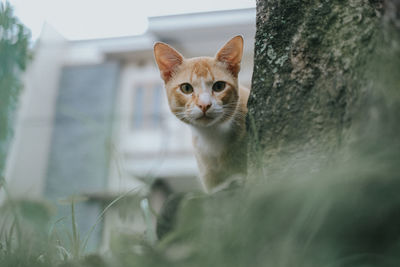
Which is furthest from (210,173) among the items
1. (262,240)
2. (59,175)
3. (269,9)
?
(59,175)

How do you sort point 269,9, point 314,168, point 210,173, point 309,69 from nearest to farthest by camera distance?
point 314,168
point 309,69
point 269,9
point 210,173

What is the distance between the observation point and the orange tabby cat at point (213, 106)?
152cm

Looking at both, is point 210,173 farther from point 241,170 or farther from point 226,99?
point 226,99

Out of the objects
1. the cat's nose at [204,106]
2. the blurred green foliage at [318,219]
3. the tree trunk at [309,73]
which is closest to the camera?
the blurred green foliage at [318,219]

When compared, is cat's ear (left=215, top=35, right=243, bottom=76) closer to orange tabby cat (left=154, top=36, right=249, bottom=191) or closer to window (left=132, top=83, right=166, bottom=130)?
orange tabby cat (left=154, top=36, right=249, bottom=191)

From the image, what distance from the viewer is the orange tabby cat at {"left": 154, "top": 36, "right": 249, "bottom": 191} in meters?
1.52

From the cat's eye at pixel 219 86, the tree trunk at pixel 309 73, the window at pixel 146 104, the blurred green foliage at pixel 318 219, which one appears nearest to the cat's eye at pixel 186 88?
the cat's eye at pixel 219 86

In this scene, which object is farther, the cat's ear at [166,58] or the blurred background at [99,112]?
the blurred background at [99,112]

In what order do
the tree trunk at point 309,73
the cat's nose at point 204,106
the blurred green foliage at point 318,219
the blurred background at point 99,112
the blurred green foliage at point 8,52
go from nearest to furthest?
the blurred green foliage at point 318,219
the tree trunk at point 309,73
the blurred green foliage at point 8,52
the cat's nose at point 204,106
the blurred background at point 99,112

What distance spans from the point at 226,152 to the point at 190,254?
100 centimetres

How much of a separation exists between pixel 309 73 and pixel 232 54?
30.5 inches

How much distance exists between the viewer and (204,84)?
158 cm

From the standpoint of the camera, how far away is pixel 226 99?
156cm

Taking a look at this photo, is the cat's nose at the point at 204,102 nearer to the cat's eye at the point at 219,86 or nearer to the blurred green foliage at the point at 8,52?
the cat's eye at the point at 219,86
